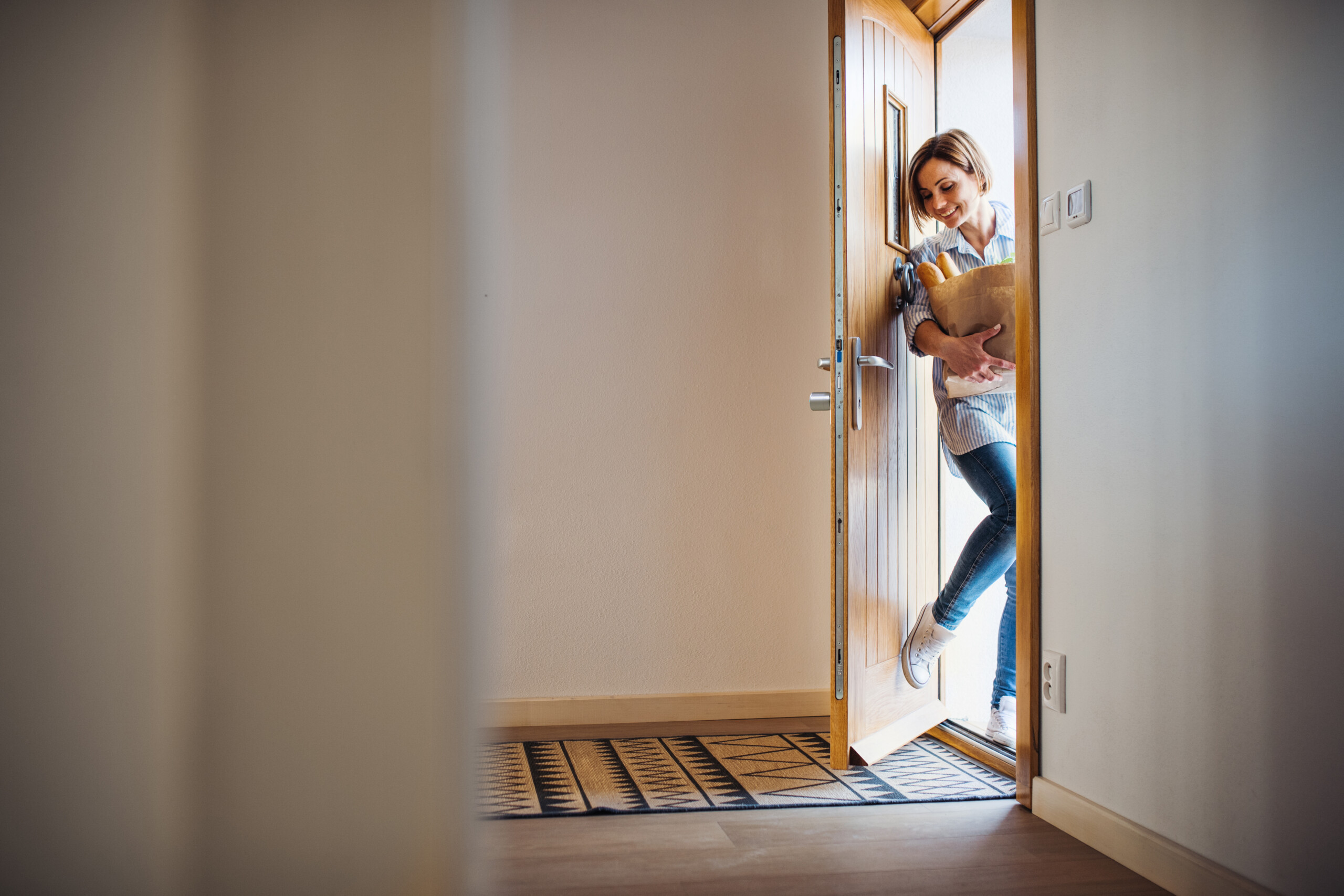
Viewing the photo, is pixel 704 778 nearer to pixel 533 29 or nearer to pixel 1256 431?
pixel 1256 431

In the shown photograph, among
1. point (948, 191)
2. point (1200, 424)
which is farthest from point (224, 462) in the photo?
point (948, 191)

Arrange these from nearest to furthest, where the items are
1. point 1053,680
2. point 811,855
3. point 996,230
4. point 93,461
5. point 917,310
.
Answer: point 93,461
point 811,855
point 1053,680
point 917,310
point 996,230

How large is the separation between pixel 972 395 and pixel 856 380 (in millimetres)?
339

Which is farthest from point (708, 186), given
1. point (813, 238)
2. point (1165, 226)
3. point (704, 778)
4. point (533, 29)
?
point (704, 778)

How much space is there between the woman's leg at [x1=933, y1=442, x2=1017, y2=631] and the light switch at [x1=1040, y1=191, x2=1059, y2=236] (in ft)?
1.83

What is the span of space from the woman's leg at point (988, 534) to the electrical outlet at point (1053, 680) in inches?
15.9

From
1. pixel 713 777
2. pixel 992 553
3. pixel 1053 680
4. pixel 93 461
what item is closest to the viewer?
pixel 93 461

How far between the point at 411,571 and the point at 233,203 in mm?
145

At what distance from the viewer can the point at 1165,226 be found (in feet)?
4.18

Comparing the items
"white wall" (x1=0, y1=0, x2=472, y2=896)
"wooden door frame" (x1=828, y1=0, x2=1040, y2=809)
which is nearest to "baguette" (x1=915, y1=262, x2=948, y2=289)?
"wooden door frame" (x1=828, y1=0, x2=1040, y2=809)

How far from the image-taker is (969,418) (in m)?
2.00

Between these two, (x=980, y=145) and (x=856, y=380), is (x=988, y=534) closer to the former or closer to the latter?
(x=856, y=380)

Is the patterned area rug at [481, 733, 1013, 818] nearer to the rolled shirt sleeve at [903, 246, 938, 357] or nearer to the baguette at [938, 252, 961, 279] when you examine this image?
the rolled shirt sleeve at [903, 246, 938, 357]

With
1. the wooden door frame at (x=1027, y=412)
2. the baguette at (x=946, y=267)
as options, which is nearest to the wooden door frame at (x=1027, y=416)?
the wooden door frame at (x=1027, y=412)
